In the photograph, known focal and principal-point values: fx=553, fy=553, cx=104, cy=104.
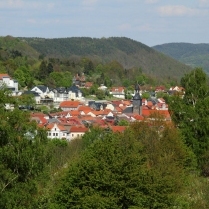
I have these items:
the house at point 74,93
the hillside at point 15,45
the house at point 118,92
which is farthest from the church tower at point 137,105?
the hillside at point 15,45

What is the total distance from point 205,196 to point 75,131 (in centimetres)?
2955

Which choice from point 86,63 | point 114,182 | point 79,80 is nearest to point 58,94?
point 79,80

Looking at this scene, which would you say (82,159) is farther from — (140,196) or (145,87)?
(145,87)

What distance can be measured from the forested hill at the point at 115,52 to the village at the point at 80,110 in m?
54.0

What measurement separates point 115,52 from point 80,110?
10661 centimetres

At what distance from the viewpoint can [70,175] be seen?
12680 millimetres

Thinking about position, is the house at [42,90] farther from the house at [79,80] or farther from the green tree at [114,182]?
the green tree at [114,182]

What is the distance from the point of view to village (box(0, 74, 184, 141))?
1736 inches

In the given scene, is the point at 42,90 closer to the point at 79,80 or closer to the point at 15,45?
the point at 79,80

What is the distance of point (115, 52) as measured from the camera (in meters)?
163

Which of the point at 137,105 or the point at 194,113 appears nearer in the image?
the point at 194,113

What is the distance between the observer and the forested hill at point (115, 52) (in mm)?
145625

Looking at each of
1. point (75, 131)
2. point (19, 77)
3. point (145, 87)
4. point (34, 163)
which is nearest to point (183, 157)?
point (34, 163)

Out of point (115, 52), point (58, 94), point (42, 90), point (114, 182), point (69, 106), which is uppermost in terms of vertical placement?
point (115, 52)
